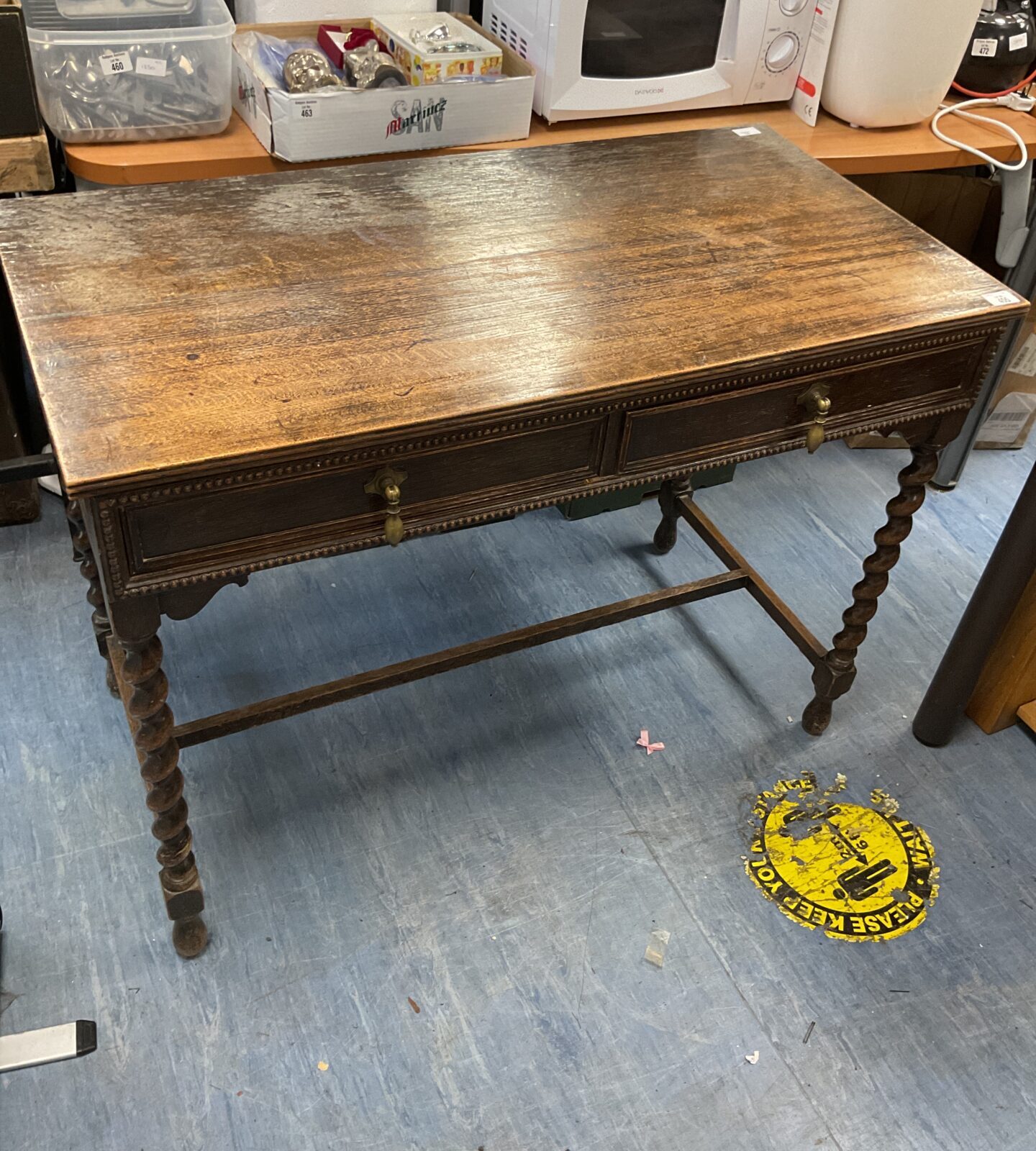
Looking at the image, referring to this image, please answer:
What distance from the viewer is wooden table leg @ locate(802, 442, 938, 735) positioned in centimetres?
179

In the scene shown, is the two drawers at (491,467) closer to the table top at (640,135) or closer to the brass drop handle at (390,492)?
the brass drop handle at (390,492)

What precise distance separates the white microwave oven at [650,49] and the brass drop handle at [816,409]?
930 mm

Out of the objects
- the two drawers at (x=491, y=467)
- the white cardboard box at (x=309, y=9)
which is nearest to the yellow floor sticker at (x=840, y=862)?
the two drawers at (x=491, y=467)

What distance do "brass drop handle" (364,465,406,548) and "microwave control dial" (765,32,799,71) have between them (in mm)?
1489

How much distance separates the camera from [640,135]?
2.11m

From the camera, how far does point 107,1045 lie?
1.59m

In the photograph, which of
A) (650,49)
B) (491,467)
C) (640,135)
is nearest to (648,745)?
(491,467)

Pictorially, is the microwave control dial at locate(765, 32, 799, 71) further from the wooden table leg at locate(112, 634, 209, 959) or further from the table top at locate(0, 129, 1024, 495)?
the wooden table leg at locate(112, 634, 209, 959)

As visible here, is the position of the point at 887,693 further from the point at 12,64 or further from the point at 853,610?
the point at 12,64

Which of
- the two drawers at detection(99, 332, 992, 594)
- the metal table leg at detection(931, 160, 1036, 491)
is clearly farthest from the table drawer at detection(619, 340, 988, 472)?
the metal table leg at detection(931, 160, 1036, 491)

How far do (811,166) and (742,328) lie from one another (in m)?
0.63

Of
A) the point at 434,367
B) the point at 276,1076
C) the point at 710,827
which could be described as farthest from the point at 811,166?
the point at 276,1076

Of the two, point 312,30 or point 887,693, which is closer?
point 312,30

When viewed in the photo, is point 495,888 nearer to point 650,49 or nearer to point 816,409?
point 816,409
